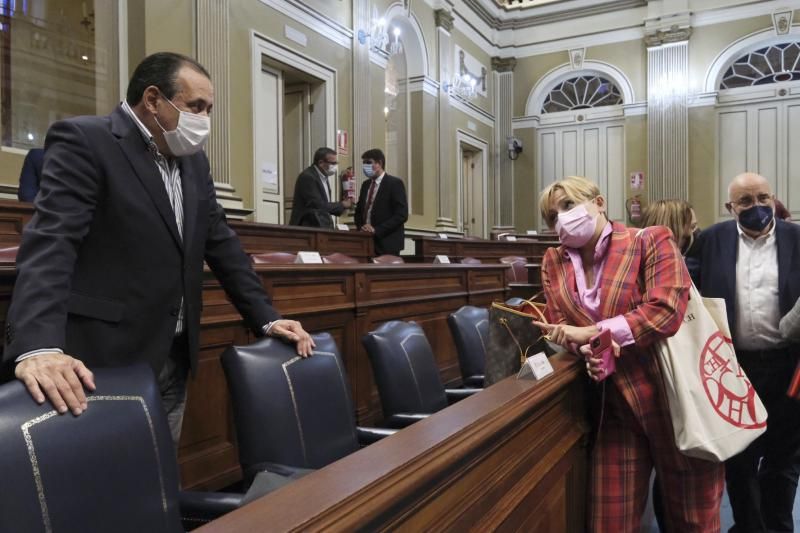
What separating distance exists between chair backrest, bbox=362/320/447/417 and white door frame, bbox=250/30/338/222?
13.8 feet

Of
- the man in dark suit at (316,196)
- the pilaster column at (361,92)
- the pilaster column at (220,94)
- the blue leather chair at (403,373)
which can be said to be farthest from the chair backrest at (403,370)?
the pilaster column at (361,92)

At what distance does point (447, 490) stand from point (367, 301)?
2.14 m

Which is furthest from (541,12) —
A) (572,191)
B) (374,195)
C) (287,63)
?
(572,191)

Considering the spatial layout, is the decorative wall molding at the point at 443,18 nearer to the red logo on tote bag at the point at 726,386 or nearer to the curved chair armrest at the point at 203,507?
the red logo on tote bag at the point at 726,386

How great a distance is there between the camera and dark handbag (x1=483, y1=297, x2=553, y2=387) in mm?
1713

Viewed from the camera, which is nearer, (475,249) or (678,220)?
(678,220)

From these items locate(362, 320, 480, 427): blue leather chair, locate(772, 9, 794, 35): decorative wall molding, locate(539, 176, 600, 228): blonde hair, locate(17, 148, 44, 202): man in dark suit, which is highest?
locate(772, 9, 794, 35): decorative wall molding

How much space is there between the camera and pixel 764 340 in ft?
6.81

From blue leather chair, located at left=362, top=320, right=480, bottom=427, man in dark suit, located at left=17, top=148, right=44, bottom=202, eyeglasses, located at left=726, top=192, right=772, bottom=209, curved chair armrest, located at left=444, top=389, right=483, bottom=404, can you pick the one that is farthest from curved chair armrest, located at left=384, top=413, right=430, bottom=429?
man in dark suit, located at left=17, top=148, right=44, bottom=202

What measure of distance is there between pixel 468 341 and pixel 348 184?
465 centimetres

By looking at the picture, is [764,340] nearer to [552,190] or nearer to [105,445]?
[552,190]

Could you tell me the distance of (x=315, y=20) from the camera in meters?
6.61

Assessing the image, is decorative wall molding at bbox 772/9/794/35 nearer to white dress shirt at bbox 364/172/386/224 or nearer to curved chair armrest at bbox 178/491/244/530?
white dress shirt at bbox 364/172/386/224

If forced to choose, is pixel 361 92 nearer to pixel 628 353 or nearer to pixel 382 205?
pixel 382 205
